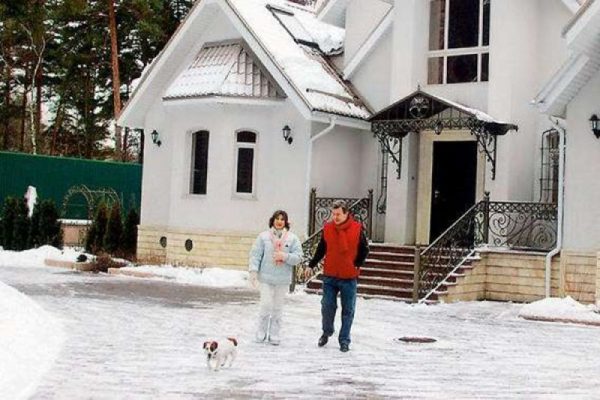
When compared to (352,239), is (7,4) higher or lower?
higher

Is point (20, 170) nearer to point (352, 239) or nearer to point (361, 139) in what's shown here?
point (361, 139)

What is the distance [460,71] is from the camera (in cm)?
1909

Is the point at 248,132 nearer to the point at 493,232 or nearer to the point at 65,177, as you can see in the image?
the point at 493,232

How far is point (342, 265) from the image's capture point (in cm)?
994

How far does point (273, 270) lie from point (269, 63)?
1020 cm

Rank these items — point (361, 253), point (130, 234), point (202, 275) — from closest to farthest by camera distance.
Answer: point (361, 253) < point (202, 275) < point (130, 234)

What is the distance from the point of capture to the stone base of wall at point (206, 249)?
1994 centimetres

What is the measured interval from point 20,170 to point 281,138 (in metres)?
13.3

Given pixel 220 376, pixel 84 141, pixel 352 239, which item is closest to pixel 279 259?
pixel 352 239

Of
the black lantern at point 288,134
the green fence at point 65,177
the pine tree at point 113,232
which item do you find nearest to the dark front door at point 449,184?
the black lantern at point 288,134

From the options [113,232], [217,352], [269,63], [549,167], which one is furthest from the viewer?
[113,232]

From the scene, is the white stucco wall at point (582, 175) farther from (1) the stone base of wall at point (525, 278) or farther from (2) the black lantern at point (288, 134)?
(2) the black lantern at point (288, 134)

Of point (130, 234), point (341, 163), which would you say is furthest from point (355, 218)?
point (130, 234)

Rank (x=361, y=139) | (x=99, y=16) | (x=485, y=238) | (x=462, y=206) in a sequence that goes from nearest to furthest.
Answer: (x=485, y=238), (x=462, y=206), (x=361, y=139), (x=99, y=16)
